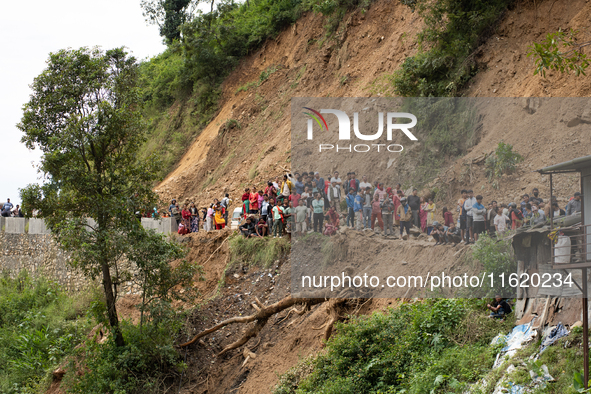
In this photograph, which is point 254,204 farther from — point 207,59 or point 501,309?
point 207,59

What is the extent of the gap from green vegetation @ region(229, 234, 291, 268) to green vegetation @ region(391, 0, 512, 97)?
5392mm

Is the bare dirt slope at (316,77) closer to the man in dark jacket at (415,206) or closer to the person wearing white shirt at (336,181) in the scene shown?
the man in dark jacket at (415,206)

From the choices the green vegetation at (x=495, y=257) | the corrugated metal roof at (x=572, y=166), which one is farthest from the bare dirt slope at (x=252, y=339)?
the corrugated metal roof at (x=572, y=166)

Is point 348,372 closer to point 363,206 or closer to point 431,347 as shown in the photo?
point 431,347

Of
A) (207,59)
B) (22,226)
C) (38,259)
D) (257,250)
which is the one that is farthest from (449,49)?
(22,226)

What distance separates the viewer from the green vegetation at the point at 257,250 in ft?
48.5

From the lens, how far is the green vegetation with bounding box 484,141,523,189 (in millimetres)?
7000

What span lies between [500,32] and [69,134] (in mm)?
10933

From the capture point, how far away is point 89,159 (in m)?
13.0

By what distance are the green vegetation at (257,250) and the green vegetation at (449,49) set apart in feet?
17.7

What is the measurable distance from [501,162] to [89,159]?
9.57 meters

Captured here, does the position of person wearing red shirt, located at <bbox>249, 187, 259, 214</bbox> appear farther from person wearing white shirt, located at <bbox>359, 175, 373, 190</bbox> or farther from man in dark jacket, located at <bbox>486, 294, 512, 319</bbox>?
person wearing white shirt, located at <bbox>359, 175, 373, 190</bbox>

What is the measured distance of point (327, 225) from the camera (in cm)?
764

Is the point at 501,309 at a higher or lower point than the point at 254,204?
lower
